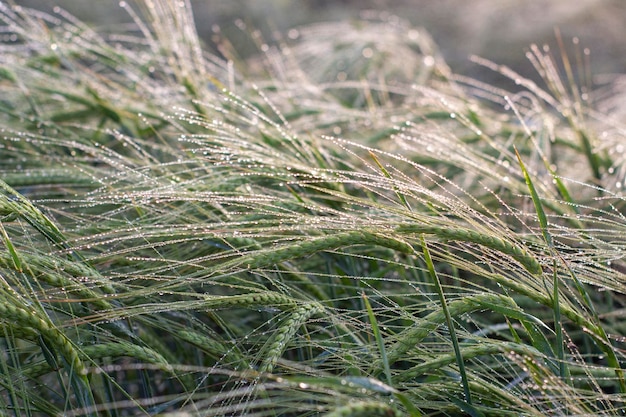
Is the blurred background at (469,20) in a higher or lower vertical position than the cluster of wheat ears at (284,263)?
higher

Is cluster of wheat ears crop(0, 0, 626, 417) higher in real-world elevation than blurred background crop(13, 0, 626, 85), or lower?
lower

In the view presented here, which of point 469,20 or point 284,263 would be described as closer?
point 284,263

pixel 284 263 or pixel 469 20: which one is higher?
pixel 469 20

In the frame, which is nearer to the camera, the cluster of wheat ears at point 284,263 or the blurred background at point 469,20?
the cluster of wheat ears at point 284,263

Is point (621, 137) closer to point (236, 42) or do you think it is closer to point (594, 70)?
point (594, 70)
